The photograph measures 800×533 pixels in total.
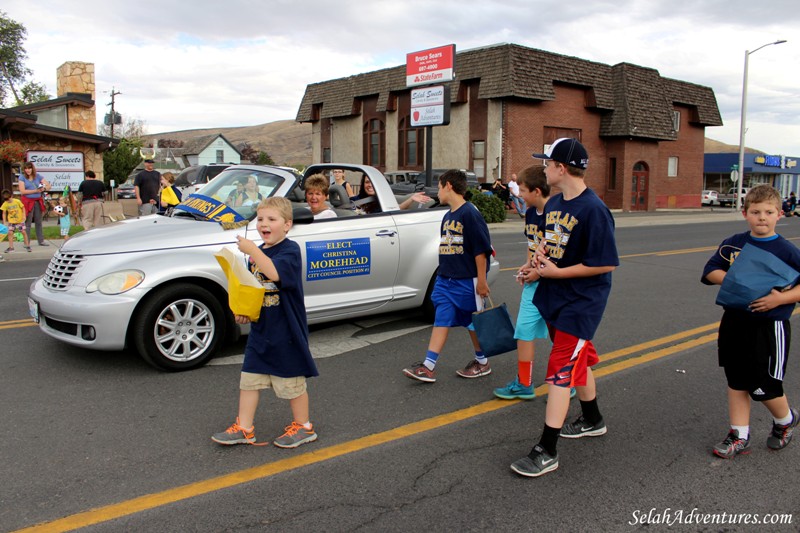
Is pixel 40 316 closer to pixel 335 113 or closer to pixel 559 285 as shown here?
pixel 559 285

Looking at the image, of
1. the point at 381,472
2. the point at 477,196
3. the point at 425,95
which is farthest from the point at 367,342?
the point at 425,95

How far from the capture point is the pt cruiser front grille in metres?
5.03

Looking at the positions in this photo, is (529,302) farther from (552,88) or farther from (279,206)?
(552,88)

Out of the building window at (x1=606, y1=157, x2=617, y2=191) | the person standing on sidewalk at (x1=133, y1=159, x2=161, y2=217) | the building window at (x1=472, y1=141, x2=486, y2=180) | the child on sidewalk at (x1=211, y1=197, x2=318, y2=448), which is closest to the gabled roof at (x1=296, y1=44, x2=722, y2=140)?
the building window at (x1=606, y1=157, x2=617, y2=191)

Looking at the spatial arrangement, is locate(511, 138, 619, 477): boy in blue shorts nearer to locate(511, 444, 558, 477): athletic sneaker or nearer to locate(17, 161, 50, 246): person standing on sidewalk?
locate(511, 444, 558, 477): athletic sneaker

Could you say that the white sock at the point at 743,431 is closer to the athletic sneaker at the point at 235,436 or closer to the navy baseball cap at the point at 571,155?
the navy baseball cap at the point at 571,155

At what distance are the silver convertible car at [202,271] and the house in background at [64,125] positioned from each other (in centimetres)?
1800

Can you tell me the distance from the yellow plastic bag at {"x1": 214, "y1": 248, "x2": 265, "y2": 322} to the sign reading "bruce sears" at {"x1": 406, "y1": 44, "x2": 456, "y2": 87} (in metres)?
23.6

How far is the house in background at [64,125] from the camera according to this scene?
21986mm

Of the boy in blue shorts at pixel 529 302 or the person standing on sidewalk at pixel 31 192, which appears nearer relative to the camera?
the boy in blue shorts at pixel 529 302

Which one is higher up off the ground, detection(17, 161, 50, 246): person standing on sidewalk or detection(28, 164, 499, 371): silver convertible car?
detection(17, 161, 50, 246): person standing on sidewalk

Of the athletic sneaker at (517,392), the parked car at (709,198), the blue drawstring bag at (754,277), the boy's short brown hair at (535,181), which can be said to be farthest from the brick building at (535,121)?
the blue drawstring bag at (754,277)

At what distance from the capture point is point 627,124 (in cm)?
3416

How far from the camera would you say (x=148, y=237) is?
5.26 metres
